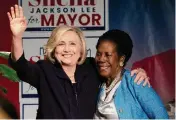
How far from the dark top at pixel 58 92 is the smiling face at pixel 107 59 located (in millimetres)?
→ 144

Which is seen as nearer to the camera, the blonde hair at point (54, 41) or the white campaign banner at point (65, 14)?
the blonde hair at point (54, 41)

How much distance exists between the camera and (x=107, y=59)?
3.16m

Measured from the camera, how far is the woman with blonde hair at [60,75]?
2973mm

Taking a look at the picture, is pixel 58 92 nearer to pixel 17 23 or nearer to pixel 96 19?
pixel 17 23

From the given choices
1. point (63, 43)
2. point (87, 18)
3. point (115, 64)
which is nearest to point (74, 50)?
point (63, 43)

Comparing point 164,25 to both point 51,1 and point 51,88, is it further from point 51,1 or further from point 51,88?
point 51,88

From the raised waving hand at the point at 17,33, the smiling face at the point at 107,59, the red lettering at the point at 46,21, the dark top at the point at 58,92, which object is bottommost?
the dark top at the point at 58,92

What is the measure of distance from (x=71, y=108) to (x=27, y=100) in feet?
6.62

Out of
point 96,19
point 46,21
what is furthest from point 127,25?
point 46,21

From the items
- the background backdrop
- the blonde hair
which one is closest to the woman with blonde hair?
the blonde hair

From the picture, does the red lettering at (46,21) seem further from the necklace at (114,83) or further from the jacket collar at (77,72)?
the necklace at (114,83)

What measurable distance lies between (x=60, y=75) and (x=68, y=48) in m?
0.18

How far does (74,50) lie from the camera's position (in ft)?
10.2

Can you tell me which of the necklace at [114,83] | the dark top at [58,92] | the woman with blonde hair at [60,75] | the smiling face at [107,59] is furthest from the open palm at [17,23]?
the necklace at [114,83]
